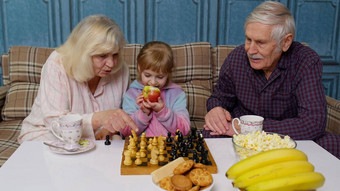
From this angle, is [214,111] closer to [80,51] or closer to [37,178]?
[80,51]

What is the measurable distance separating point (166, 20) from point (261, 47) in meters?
1.66

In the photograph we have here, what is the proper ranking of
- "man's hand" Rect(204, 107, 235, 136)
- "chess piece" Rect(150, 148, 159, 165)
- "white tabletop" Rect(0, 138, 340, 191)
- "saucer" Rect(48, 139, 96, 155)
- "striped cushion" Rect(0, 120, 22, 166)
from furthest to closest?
"striped cushion" Rect(0, 120, 22, 166) < "man's hand" Rect(204, 107, 235, 136) < "saucer" Rect(48, 139, 96, 155) < "chess piece" Rect(150, 148, 159, 165) < "white tabletop" Rect(0, 138, 340, 191)

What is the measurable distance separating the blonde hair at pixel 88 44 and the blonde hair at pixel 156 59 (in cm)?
16

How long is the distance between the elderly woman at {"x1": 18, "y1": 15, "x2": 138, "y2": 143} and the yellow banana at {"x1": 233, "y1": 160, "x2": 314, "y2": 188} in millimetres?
890

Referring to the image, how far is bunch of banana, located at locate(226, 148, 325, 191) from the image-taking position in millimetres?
851

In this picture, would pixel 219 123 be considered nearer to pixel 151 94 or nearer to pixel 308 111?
pixel 151 94

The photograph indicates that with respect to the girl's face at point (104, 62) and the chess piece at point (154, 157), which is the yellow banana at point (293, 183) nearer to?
the chess piece at point (154, 157)

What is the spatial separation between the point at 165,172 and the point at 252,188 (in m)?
0.30

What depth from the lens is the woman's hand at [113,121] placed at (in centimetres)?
153

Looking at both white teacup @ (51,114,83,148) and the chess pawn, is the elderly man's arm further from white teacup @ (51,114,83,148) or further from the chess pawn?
white teacup @ (51,114,83,148)

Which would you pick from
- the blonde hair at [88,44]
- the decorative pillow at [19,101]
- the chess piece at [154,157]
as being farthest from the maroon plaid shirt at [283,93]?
the decorative pillow at [19,101]

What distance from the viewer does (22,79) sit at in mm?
2672

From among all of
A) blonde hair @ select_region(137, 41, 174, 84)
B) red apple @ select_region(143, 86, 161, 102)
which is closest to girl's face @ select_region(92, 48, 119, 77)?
blonde hair @ select_region(137, 41, 174, 84)

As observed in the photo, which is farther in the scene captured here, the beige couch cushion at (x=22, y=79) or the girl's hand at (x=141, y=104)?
the beige couch cushion at (x=22, y=79)
